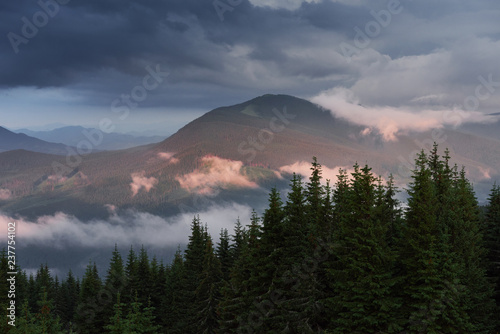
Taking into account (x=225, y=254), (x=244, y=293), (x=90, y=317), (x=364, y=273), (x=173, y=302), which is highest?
(x=364, y=273)

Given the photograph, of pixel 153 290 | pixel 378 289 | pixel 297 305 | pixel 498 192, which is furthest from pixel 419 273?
pixel 153 290

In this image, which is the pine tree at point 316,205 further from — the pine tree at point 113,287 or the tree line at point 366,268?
the pine tree at point 113,287

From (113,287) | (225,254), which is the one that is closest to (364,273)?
(225,254)

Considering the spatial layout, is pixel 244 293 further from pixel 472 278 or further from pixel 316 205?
pixel 472 278

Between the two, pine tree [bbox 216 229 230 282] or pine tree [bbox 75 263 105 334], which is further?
pine tree [bbox 75 263 105 334]

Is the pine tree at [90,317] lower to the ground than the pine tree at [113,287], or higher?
lower

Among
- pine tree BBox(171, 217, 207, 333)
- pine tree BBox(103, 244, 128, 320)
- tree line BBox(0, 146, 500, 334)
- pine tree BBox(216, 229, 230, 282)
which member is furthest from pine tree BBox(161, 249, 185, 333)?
tree line BBox(0, 146, 500, 334)

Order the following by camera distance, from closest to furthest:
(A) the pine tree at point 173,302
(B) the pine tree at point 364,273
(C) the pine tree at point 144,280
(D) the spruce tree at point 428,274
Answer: (D) the spruce tree at point 428,274
(B) the pine tree at point 364,273
(A) the pine tree at point 173,302
(C) the pine tree at point 144,280

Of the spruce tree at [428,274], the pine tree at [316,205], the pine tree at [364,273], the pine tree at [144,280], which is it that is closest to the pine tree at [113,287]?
the pine tree at [144,280]

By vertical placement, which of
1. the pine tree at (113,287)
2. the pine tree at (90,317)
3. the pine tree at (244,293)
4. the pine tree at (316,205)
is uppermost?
the pine tree at (316,205)

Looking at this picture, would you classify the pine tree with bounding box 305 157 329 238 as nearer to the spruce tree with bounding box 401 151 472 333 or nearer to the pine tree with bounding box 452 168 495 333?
the spruce tree with bounding box 401 151 472 333

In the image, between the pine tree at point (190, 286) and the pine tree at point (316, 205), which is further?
the pine tree at point (190, 286)

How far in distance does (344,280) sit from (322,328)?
486cm

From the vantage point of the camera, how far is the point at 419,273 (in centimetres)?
2855
